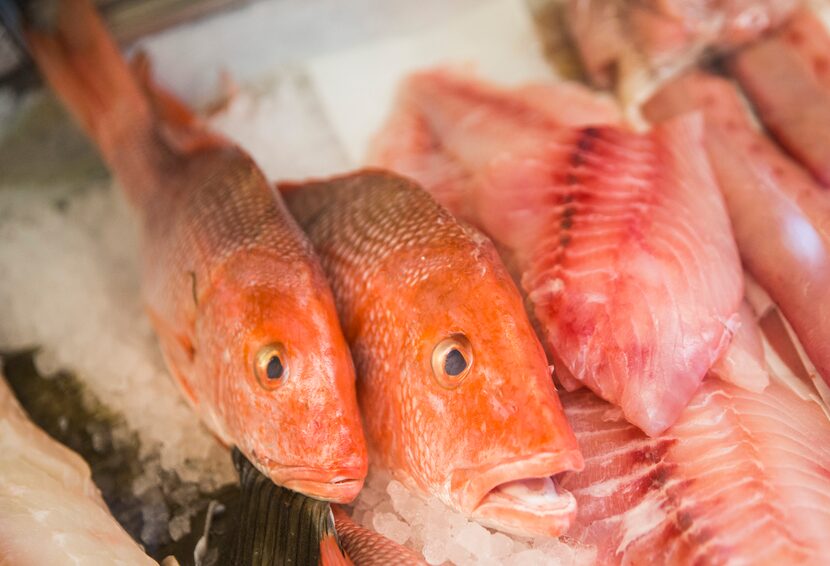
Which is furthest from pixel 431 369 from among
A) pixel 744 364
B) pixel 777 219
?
pixel 777 219

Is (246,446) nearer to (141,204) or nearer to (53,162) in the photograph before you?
(141,204)

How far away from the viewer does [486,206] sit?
49.3 inches

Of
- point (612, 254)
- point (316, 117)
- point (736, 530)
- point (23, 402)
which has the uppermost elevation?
point (316, 117)

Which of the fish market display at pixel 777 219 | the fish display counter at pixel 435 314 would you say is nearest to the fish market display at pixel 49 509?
the fish display counter at pixel 435 314

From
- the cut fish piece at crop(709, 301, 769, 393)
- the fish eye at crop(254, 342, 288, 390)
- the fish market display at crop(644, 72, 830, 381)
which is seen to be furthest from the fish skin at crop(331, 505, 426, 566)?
the fish market display at crop(644, 72, 830, 381)

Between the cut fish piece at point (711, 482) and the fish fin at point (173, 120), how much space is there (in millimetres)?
969

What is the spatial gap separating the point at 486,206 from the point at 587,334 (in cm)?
36

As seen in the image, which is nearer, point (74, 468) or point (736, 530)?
point (736, 530)

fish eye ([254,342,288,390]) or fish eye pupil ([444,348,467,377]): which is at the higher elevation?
fish eye ([254,342,288,390])

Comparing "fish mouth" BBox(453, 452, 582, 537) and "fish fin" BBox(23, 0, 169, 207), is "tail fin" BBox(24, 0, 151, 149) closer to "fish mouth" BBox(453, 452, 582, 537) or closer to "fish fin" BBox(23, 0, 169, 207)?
"fish fin" BBox(23, 0, 169, 207)

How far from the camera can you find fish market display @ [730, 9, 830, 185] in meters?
1.37

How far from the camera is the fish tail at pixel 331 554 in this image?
904 millimetres

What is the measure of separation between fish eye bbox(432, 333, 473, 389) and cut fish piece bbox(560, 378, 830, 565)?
0.22m

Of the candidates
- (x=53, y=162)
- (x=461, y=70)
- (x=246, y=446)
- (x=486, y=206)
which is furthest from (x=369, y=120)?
(x=246, y=446)
